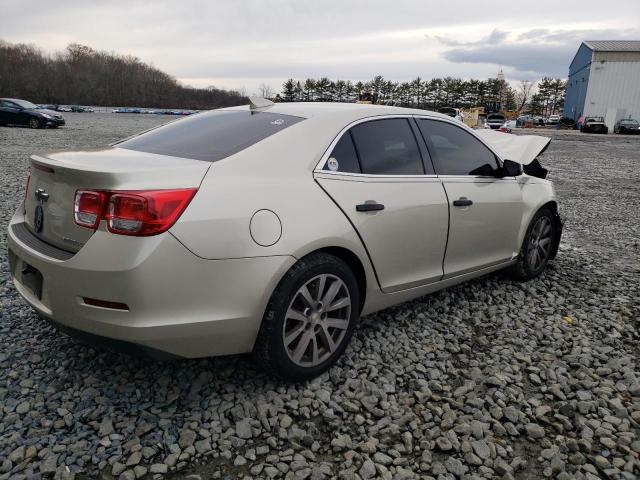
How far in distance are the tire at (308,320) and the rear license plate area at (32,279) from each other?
1.12 metres

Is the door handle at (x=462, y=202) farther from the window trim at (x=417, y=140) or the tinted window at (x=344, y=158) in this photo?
the tinted window at (x=344, y=158)

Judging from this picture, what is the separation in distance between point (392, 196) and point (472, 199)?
2.91ft

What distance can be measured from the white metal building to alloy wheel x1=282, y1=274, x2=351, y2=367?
5500cm

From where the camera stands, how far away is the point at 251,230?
97.1 inches

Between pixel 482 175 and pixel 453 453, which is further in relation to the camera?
pixel 482 175

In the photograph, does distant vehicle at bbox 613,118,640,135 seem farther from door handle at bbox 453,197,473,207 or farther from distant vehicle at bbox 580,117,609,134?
door handle at bbox 453,197,473,207

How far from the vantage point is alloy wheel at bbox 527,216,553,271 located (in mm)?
4621

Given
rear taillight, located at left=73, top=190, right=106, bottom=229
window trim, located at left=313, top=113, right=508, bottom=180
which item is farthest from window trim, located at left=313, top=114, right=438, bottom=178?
rear taillight, located at left=73, top=190, right=106, bottom=229

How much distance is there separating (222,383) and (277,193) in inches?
44.9

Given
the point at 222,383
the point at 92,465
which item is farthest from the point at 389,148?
the point at 92,465

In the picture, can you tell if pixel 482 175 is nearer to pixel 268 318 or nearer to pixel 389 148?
pixel 389 148

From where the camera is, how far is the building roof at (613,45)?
51.0 m

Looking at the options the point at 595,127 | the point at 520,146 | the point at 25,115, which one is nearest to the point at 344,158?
the point at 520,146

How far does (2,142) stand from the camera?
16.9 m
